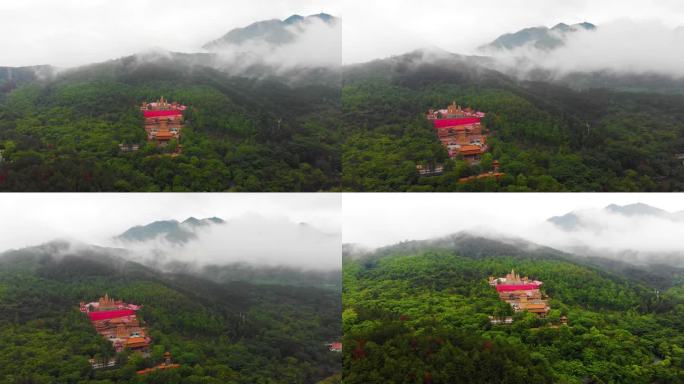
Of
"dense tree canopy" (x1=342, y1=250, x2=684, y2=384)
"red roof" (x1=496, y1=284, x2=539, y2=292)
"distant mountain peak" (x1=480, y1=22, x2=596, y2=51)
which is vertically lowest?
"dense tree canopy" (x1=342, y1=250, x2=684, y2=384)

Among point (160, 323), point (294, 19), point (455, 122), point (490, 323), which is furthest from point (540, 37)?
point (160, 323)

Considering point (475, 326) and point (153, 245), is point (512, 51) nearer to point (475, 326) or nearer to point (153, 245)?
point (475, 326)

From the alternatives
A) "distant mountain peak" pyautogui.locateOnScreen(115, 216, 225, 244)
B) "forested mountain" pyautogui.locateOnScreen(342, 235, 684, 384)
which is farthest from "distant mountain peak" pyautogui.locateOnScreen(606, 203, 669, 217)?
"distant mountain peak" pyautogui.locateOnScreen(115, 216, 225, 244)

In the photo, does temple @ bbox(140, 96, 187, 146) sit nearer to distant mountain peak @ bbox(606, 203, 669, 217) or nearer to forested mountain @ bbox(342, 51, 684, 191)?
forested mountain @ bbox(342, 51, 684, 191)

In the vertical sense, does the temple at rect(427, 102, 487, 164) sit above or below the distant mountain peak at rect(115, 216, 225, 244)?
above

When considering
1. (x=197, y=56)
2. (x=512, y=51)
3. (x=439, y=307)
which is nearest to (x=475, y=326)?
(x=439, y=307)

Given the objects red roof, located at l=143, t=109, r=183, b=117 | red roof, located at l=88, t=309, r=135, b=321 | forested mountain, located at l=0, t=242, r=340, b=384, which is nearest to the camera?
forested mountain, located at l=0, t=242, r=340, b=384
